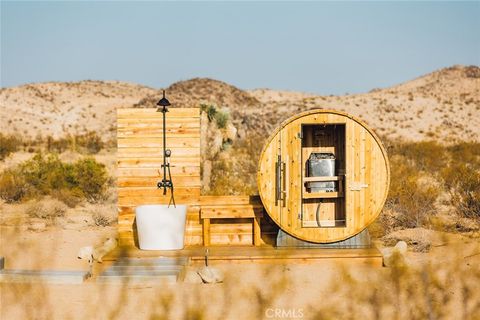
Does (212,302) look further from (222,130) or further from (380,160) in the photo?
(222,130)

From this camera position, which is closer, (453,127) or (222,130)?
(222,130)

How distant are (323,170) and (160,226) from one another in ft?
10.5

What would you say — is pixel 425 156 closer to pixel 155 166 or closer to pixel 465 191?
pixel 465 191

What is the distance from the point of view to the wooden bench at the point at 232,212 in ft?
36.5

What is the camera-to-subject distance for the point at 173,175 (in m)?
11.5

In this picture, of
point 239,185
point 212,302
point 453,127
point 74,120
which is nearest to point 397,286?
point 212,302

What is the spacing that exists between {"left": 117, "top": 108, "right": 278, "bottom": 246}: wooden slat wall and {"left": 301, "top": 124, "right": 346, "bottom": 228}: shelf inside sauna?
1220 mm

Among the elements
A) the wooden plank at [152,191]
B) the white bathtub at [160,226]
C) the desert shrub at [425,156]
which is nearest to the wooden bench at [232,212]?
the wooden plank at [152,191]

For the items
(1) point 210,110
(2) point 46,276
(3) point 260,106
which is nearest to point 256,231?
(2) point 46,276

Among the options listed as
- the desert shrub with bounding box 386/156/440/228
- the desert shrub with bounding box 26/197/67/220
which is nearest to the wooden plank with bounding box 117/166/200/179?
the desert shrub with bounding box 26/197/67/220

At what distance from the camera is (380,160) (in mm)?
10922

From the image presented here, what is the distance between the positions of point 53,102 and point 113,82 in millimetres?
16359

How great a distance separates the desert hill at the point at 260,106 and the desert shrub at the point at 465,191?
1681 centimetres

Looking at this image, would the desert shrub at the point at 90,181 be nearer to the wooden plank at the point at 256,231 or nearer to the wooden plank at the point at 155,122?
the wooden plank at the point at 155,122
